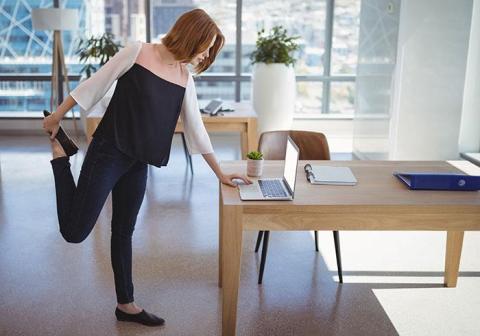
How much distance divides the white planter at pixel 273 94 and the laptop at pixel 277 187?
12.9ft

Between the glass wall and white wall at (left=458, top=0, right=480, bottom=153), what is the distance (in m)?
2.02

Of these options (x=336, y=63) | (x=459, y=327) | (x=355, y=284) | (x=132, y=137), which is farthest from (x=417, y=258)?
(x=336, y=63)

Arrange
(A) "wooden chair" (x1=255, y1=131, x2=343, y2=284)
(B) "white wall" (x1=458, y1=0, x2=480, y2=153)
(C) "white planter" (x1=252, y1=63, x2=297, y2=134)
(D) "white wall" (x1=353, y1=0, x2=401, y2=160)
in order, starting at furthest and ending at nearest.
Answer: (C) "white planter" (x1=252, y1=63, x2=297, y2=134), (B) "white wall" (x1=458, y1=0, x2=480, y2=153), (D) "white wall" (x1=353, y1=0, x2=401, y2=160), (A) "wooden chair" (x1=255, y1=131, x2=343, y2=284)

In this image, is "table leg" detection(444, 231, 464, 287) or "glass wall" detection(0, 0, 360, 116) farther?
"glass wall" detection(0, 0, 360, 116)

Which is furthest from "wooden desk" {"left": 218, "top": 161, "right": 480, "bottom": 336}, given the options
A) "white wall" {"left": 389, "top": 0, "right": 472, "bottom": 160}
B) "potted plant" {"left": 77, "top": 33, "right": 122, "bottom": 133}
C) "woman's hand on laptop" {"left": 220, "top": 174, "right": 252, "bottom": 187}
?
"potted plant" {"left": 77, "top": 33, "right": 122, "bottom": 133}

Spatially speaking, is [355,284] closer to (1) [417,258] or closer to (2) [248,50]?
(1) [417,258]

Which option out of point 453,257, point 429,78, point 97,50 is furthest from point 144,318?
point 97,50

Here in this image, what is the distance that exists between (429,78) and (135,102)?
3518 mm

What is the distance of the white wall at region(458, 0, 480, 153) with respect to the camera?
5910 mm

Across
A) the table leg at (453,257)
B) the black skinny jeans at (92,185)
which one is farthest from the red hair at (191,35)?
the table leg at (453,257)

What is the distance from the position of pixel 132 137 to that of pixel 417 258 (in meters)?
2.20

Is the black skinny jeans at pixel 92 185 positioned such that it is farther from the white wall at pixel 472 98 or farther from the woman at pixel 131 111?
the white wall at pixel 472 98

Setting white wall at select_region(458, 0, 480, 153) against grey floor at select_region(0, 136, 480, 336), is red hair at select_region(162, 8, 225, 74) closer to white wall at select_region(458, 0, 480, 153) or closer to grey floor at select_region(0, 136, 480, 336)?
grey floor at select_region(0, 136, 480, 336)

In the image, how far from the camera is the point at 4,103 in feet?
26.0
